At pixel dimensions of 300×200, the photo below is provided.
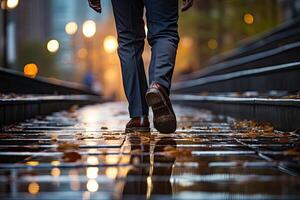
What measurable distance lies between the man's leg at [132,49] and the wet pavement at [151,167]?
67cm

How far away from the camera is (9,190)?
315cm

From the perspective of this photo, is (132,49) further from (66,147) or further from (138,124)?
(66,147)

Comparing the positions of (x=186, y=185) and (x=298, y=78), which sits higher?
(x=298, y=78)

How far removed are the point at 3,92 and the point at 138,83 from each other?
3746mm

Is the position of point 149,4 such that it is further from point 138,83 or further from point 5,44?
point 5,44

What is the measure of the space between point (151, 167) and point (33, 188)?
34.5 inches

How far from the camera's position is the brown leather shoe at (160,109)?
607 centimetres

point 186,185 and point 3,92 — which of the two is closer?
point 186,185

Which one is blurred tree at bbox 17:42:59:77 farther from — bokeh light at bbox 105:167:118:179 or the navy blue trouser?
bokeh light at bbox 105:167:118:179

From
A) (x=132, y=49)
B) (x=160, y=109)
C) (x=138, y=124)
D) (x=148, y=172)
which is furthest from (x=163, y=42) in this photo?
(x=148, y=172)

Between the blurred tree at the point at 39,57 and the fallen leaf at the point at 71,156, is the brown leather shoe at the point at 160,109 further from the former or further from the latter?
the blurred tree at the point at 39,57

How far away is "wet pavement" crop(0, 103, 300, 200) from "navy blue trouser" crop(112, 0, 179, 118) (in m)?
0.63

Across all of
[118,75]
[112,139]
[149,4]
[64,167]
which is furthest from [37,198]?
[118,75]

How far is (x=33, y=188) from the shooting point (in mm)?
3207
